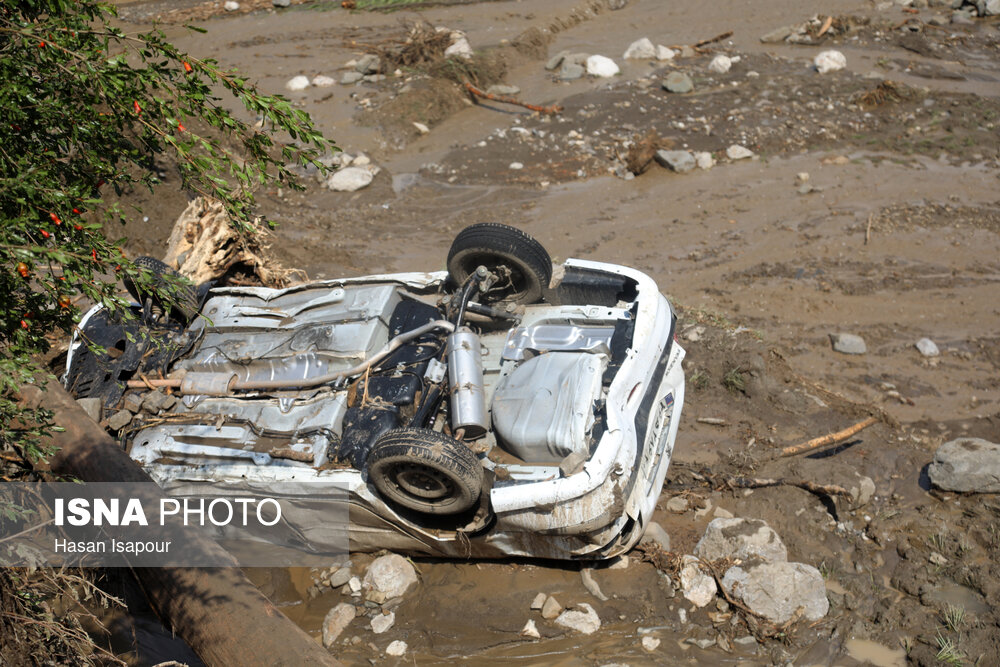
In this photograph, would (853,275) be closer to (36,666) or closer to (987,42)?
(36,666)

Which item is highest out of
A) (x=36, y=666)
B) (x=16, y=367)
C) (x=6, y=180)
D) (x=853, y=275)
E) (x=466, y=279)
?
(x=6, y=180)

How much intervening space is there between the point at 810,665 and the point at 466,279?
321 cm

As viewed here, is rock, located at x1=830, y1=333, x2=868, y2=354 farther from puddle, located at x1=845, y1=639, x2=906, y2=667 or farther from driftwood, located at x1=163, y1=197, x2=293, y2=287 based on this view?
driftwood, located at x1=163, y1=197, x2=293, y2=287

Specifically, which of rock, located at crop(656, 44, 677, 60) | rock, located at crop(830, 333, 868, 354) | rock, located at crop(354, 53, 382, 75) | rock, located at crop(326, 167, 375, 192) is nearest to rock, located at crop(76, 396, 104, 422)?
rock, located at crop(830, 333, 868, 354)

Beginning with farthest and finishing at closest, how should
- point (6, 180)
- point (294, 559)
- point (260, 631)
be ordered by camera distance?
point (294, 559)
point (260, 631)
point (6, 180)

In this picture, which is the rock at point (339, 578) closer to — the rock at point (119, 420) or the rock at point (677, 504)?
the rock at point (119, 420)

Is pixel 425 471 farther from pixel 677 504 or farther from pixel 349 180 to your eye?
pixel 349 180

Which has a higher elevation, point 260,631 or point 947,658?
point 260,631

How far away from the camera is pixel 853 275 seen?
8.05 m

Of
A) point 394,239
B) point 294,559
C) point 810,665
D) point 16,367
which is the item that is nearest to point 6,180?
point 16,367

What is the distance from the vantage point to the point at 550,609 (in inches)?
175

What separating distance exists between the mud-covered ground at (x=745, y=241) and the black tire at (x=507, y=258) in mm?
1707

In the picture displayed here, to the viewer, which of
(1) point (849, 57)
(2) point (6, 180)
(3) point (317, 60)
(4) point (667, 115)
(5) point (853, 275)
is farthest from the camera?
(3) point (317, 60)

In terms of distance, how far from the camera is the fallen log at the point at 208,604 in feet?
11.2
